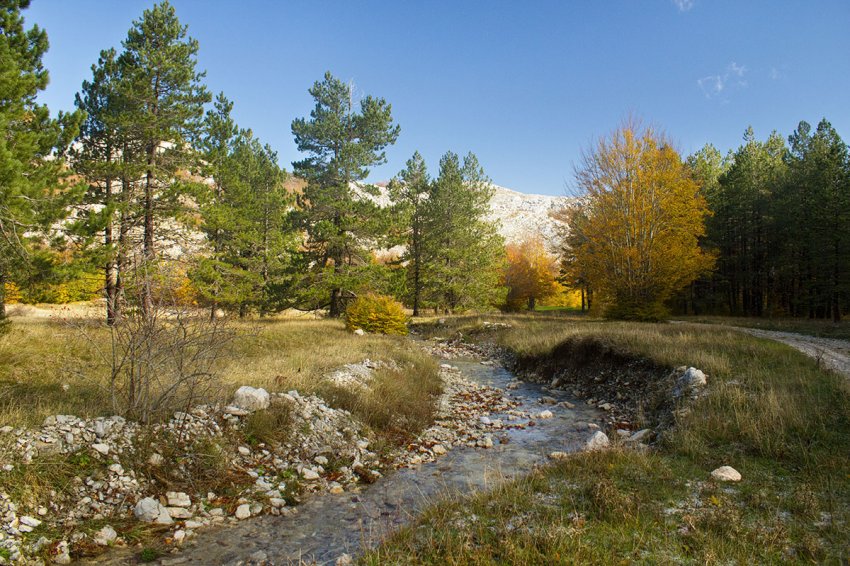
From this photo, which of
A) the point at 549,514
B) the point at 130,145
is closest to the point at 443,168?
the point at 130,145

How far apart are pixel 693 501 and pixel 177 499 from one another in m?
6.33

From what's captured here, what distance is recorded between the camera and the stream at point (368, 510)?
461 centimetres

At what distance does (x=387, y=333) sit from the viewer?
23.0 meters

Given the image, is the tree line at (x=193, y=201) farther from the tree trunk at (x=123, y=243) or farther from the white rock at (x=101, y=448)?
the white rock at (x=101, y=448)

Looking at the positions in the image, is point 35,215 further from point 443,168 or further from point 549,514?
point 443,168

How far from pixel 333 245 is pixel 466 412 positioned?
19013 mm

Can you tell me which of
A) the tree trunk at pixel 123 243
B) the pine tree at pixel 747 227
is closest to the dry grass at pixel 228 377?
the tree trunk at pixel 123 243

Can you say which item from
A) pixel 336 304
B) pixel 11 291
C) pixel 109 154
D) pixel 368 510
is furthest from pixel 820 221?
pixel 11 291

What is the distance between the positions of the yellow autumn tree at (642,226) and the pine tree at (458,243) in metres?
13.0

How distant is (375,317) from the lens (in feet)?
75.0

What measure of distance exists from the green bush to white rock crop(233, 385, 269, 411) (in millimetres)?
14432

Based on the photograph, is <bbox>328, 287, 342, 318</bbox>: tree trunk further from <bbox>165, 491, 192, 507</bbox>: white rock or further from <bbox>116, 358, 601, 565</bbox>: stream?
<bbox>165, 491, 192, 507</bbox>: white rock

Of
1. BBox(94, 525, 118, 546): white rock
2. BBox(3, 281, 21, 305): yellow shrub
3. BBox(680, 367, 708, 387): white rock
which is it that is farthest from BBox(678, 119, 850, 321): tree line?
BBox(3, 281, 21, 305): yellow shrub

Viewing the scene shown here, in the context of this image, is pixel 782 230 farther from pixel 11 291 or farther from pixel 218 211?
pixel 11 291
